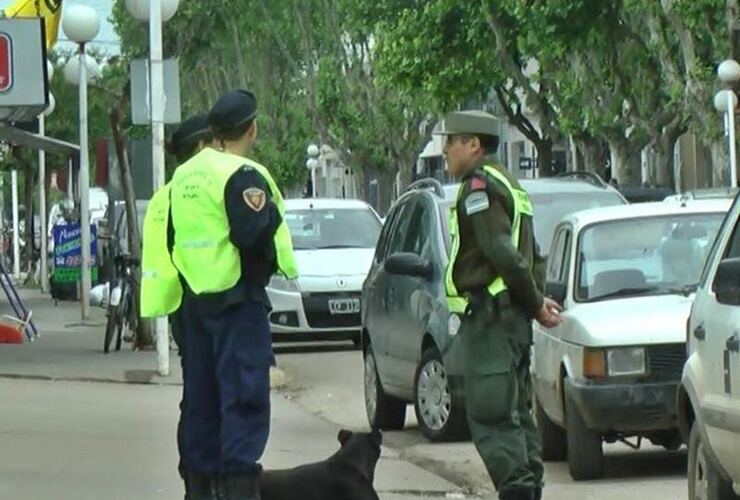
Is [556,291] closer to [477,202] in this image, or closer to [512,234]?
[512,234]

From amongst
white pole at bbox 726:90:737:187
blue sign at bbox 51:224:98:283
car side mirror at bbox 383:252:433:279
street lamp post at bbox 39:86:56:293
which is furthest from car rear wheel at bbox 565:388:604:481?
street lamp post at bbox 39:86:56:293

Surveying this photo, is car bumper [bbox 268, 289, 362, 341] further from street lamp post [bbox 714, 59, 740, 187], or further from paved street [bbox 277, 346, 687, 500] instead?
street lamp post [bbox 714, 59, 740, 187]

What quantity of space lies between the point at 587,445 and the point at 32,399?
279 inches

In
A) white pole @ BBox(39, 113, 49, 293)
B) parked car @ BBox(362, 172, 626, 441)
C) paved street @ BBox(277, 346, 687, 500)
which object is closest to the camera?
paved street @ BBox(277, 346, 687, 500)

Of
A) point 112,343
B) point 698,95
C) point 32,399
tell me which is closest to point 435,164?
point 698,95

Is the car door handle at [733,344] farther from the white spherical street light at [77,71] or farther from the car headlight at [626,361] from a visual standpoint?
the white spherical street light at [77,71]

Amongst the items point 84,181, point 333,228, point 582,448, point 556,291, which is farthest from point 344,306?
point 582,448

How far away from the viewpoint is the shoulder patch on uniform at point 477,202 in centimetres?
972

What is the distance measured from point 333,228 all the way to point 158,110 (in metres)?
6.76

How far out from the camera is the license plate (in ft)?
82.3

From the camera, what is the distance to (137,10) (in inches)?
820

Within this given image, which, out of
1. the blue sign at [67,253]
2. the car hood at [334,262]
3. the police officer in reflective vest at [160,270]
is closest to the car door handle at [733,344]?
the police officer in reflective vest at [160,270]

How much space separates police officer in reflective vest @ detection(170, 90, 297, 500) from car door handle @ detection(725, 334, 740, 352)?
182 cm

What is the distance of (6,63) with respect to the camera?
21.2m
